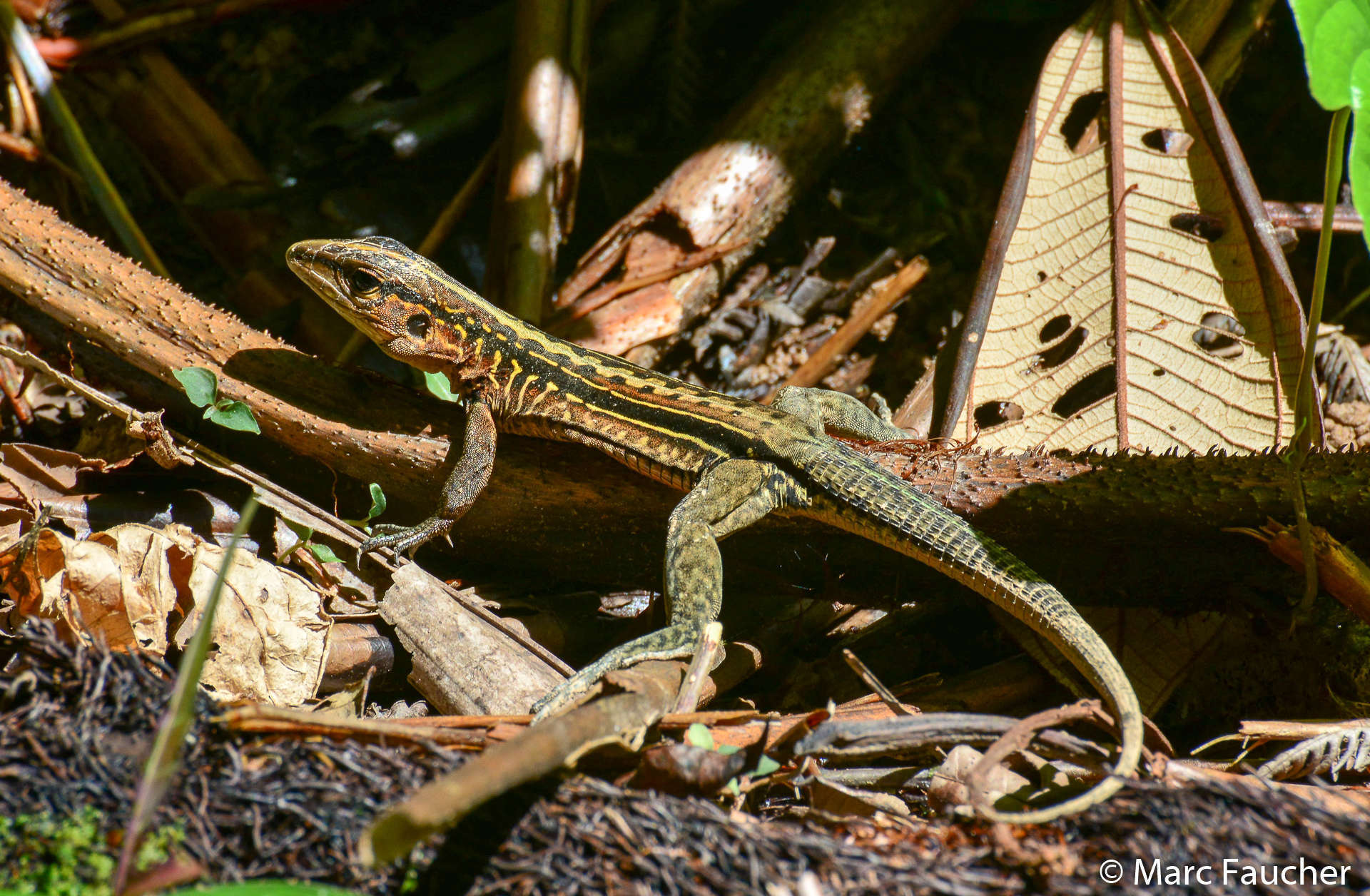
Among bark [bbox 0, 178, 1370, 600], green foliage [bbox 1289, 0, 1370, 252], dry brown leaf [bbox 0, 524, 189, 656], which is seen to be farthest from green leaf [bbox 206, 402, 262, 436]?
green foliage [bbox 1289, 0, 1370, 252]

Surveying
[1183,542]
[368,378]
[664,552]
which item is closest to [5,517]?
[368,378]

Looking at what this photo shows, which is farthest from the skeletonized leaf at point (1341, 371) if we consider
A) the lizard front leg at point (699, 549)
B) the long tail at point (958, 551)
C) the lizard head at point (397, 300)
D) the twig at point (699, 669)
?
the lizard head at point (397, 300)

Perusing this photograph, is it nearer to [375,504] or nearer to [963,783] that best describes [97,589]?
[375,504]

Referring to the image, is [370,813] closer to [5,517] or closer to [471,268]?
[5,517]

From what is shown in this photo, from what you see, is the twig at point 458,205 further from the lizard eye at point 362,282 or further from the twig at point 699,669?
the twig at point 699,669

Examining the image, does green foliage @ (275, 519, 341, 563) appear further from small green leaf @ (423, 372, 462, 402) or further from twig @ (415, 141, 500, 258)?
twig @ (415, 141, 500, 258)
